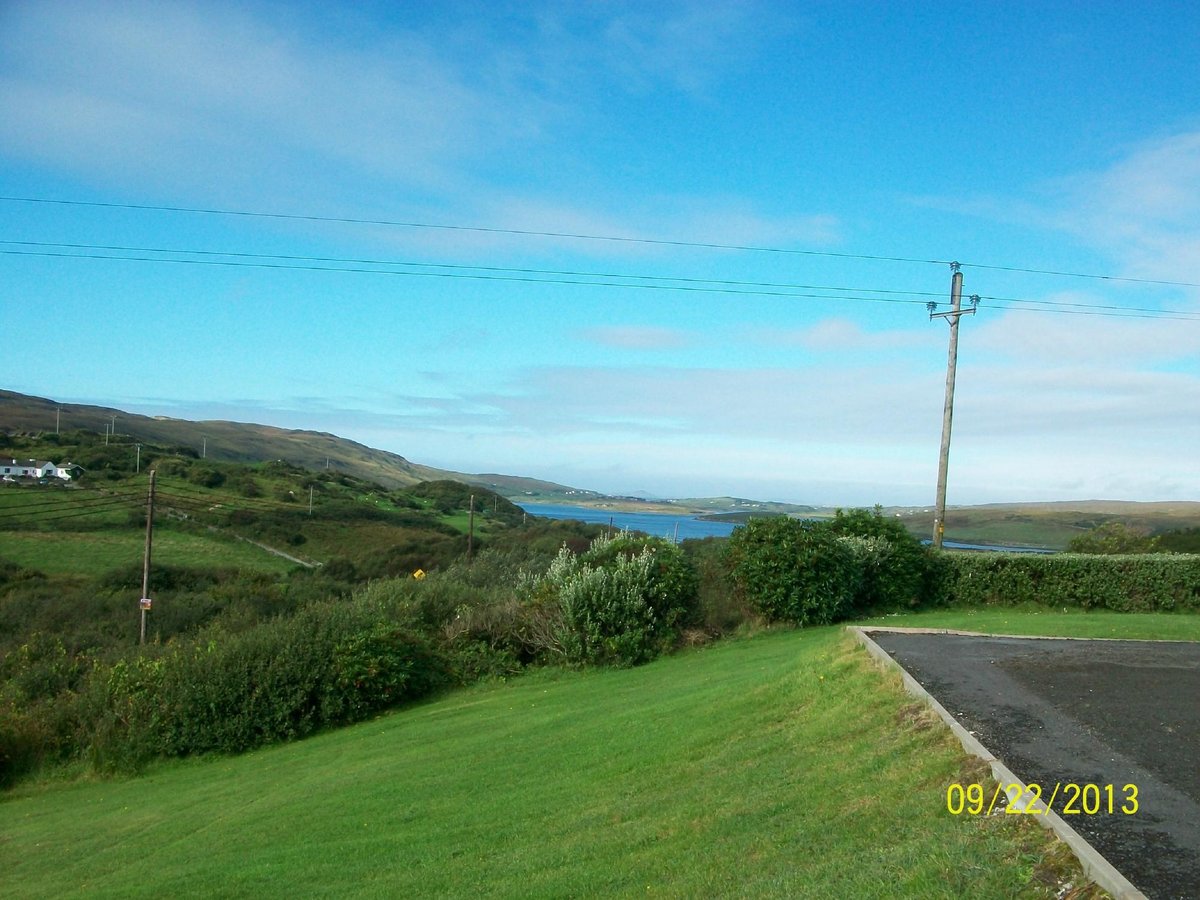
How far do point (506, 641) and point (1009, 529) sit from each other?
2846 centimetres

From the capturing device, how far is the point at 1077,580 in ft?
73.7

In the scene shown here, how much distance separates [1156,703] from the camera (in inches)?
346

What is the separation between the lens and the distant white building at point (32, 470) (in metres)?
64.6

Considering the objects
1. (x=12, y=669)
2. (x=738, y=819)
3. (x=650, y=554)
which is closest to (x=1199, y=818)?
(x=738, y=819)

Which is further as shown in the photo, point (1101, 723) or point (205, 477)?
point (205, 477)

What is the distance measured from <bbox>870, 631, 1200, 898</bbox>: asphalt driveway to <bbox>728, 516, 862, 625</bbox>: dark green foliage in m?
8.55

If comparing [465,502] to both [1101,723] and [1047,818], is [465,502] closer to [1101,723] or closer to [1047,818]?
[1101,723]

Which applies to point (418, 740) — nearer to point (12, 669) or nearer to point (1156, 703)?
point (1156, 703)

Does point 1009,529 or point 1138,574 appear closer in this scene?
point 1138,574
